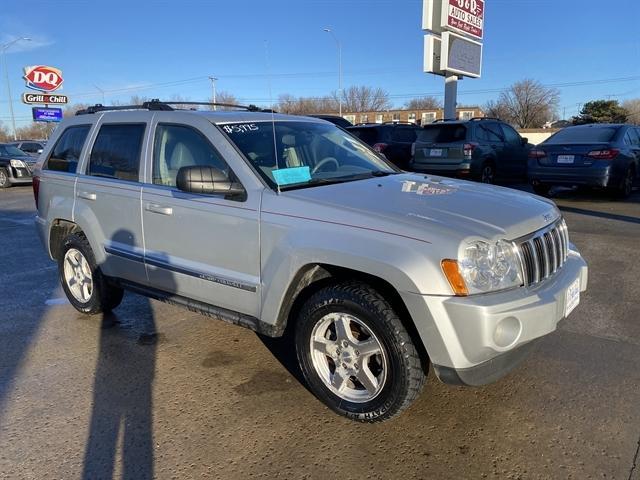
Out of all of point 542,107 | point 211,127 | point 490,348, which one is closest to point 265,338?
point 211,127

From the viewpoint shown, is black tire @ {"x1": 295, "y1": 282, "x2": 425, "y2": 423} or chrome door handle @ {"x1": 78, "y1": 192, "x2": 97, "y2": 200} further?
chrome door handle @ {"x1": 78, "y1": 192, "x2": 97, "y2": 200}

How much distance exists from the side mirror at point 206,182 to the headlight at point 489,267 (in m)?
1.46

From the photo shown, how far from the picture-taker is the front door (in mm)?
3237

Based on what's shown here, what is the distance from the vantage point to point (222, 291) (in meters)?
3.39

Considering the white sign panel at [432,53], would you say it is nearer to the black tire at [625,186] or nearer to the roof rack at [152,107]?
the black tire at [625,186]

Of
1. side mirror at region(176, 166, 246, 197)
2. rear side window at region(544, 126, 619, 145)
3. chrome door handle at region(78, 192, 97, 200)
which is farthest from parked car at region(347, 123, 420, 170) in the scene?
side mirror at region(176, 166, 246, 197)

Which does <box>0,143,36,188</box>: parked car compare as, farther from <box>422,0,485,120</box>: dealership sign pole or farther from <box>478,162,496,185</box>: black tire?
<box>478,162,496,185</box>: black tire

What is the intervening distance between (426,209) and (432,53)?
50.6ft

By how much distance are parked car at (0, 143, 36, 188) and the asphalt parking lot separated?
1509cm

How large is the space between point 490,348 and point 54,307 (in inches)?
168

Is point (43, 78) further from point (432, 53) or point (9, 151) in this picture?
point (432, 53)

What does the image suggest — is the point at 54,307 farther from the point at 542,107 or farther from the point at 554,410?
the point at 542,107

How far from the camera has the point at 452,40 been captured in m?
17.1

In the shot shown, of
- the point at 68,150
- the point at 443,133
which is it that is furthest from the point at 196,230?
the point at 443,133
